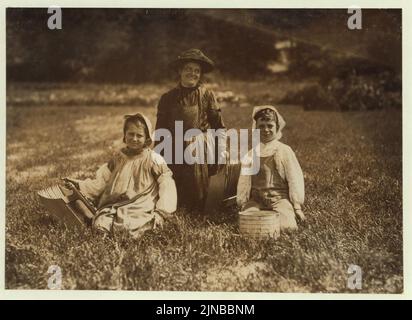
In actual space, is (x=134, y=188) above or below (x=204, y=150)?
below

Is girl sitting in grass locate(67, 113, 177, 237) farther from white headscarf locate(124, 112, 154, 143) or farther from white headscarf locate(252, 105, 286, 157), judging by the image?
white headscarf locate(252, 105, 286, 157)

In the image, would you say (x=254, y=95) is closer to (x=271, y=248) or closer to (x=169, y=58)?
(x=169, y=58)

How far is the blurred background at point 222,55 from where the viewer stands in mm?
4086

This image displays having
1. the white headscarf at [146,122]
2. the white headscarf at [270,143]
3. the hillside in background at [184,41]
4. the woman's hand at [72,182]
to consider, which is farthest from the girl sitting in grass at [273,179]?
the woman's hand at [72,182]

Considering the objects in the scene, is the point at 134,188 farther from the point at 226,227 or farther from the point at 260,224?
the point at 260,224

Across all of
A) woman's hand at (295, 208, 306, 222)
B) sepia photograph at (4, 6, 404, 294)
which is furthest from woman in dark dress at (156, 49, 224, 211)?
woman's hand at (295, 208, 306, 222)

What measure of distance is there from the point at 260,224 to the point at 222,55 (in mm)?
1348

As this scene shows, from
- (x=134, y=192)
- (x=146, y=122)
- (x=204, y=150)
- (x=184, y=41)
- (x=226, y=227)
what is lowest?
(x=226, y=227)

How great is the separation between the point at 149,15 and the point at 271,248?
2.05 m

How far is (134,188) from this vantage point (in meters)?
4.02

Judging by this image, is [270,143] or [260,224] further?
[270,143]

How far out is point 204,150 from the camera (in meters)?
4.04

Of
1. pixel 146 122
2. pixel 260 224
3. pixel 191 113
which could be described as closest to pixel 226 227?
pixel 260 224

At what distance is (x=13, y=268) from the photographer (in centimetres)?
404
